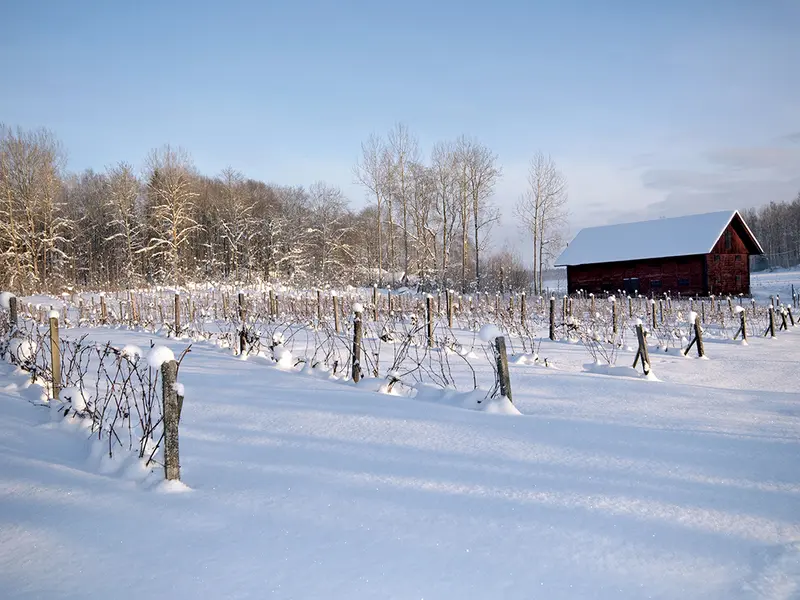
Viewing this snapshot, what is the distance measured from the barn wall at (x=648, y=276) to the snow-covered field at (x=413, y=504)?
84.1 feet

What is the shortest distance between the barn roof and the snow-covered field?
2603cm

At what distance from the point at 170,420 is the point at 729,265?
1306 inches

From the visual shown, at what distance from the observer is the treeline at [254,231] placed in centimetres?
2953

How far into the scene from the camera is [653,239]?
2958 centimetres

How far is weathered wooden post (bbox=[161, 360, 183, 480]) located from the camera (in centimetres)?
322

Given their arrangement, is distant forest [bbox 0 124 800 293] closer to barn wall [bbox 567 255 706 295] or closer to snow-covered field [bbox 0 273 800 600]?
barn wall [bbox 567 255 706 295]

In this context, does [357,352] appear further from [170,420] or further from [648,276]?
[648,276]

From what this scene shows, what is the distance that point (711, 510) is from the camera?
278 cm

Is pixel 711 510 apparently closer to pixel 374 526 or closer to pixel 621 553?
pixel 621 553

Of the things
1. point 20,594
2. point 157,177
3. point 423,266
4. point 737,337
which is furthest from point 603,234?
point 20,594

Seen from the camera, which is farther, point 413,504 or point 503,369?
point 503,369

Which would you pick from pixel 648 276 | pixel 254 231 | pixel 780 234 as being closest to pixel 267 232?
pixel 254 231

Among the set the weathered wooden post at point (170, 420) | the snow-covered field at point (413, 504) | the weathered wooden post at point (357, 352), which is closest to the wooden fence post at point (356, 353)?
the weathered wooden post at point (357, 352)

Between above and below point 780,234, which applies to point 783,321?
below
